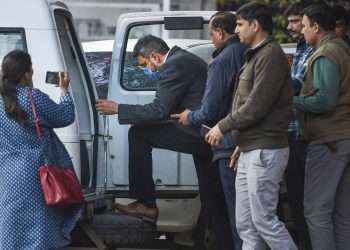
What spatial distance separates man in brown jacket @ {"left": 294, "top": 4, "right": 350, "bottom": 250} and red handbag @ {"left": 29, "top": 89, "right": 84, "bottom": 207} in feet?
5.32

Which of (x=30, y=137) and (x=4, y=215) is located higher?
(x=30, y=137)

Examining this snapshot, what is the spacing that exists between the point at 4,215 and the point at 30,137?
550 millimetres

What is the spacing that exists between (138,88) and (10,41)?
1.53 metres

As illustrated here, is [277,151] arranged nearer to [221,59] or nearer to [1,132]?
[221,59]

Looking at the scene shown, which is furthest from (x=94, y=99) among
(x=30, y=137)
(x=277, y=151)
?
(x=277, y=151)

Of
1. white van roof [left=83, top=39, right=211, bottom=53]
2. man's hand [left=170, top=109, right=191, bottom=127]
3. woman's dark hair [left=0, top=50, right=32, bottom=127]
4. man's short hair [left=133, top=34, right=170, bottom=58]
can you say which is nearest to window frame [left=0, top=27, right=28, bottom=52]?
woman's dark hair [left=0, top=50, right=32, bottom=127]

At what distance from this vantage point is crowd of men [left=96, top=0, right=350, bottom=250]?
6840 millimetres

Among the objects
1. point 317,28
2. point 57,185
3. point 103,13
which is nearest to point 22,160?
point 57,185

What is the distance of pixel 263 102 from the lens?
22.0ft

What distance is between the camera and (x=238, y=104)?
6945mm

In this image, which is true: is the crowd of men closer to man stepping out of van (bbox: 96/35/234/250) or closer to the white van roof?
man stepping out of van (bbox: 96/35/234/250)

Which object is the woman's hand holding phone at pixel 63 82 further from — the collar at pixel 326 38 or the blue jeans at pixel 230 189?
the collar at pixel 326 38

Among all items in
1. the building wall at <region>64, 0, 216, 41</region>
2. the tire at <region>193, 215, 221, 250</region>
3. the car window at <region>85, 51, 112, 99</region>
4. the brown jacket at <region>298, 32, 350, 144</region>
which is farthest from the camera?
the building wall at <region>64, 0, 216, 41</region>

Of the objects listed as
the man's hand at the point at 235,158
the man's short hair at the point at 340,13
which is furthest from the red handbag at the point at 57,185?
the man's short hair at the point at 340,13
